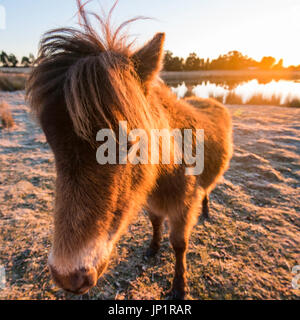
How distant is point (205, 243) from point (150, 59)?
9.21 feet

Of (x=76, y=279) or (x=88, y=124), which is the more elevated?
(x=88, y=124)

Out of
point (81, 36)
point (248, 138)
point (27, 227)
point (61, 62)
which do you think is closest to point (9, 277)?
point (27, 227)

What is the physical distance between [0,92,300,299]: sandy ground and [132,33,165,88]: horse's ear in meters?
2.45

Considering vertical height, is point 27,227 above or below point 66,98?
below

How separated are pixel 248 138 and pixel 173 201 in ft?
21.7

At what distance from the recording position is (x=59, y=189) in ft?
3.59

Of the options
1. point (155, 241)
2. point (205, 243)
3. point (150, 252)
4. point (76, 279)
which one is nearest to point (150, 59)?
point (76, 279)

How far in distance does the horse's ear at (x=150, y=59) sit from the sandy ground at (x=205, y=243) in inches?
96.6

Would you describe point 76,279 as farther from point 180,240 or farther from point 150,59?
point 150,59

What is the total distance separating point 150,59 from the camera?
1.27 metres

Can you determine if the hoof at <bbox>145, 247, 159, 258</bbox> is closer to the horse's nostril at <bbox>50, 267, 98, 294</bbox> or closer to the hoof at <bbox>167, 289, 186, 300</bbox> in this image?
the hoof at <bbox>167, 289, 186, 300</bbox>

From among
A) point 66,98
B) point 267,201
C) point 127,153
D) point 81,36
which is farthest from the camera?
point 267,201

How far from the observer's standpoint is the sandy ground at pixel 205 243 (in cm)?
220
